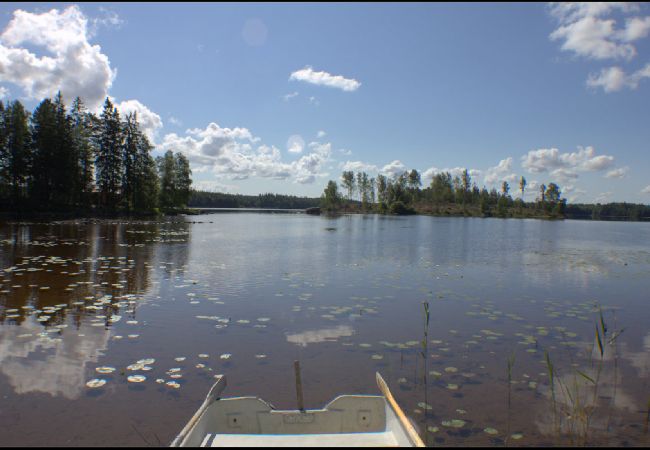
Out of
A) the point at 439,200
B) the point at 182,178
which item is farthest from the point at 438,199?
the point at 182,178

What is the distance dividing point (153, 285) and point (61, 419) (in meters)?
→ 10.6

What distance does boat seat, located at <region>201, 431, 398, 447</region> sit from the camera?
5.01 m

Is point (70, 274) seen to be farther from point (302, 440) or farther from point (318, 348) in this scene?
point (302, 440)

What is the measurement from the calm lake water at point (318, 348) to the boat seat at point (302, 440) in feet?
3.66

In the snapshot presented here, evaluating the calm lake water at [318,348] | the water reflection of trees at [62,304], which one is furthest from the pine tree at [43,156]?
the calm lake water at [318,348]

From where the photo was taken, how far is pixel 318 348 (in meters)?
9.64

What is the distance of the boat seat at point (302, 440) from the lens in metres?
5.01

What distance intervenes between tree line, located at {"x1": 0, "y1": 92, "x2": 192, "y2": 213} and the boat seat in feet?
212

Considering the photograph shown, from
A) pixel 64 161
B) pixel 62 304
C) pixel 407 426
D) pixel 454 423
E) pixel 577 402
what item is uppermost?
pixel 64 161

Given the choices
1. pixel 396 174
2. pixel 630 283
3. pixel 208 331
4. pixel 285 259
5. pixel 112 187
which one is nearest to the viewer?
pixel 208 331

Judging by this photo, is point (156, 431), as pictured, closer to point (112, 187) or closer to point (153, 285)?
point (153, 285)

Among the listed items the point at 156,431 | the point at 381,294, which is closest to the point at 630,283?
the point at 381,294

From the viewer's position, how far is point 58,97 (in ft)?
205

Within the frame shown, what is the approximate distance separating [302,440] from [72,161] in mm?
67488
